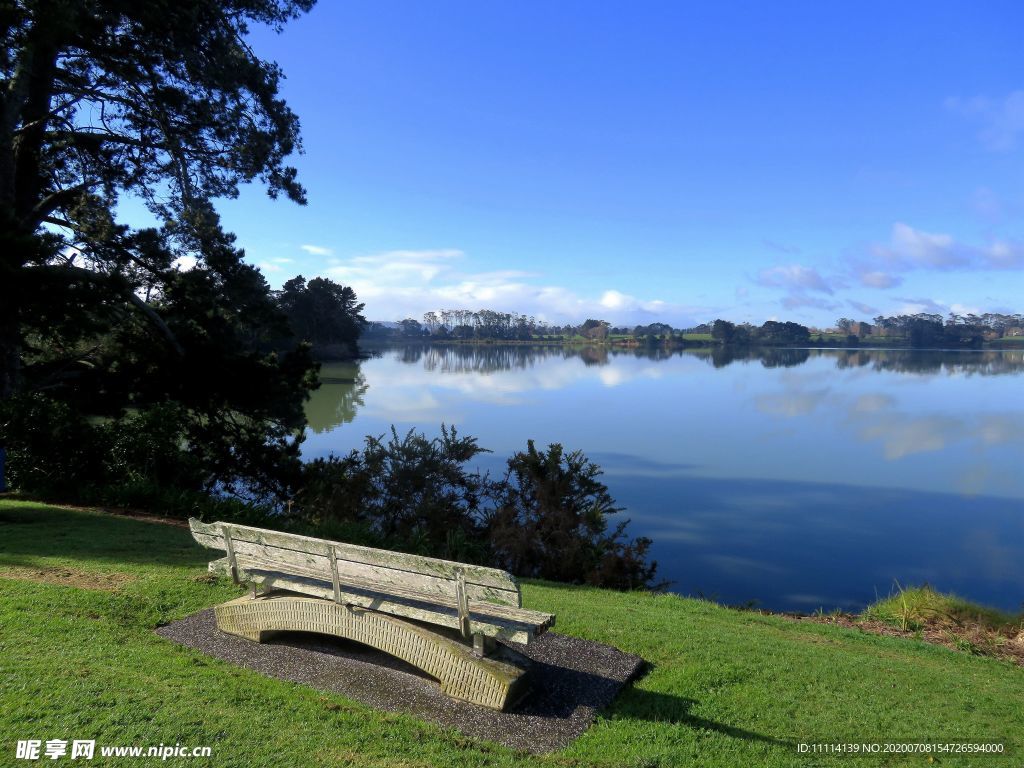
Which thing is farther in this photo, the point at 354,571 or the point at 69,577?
the point at 69,577

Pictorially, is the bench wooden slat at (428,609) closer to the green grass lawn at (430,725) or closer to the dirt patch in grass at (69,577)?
the green grass lawn at (430,725)

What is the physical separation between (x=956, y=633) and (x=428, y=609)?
6272 mm

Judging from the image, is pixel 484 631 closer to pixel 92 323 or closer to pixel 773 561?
pixel 773 561

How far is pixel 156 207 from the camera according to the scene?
43.8ft

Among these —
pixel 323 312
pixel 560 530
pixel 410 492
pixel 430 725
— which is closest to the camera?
pixel 430 725

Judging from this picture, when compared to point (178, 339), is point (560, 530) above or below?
below

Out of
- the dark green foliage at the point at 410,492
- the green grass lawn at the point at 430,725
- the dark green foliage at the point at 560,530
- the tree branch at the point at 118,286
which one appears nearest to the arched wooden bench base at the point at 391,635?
the green grass lawn at the point at 430,725

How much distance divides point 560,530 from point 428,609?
607cm

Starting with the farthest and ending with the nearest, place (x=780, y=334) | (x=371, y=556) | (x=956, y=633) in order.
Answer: (x=780, y=334)
(x=956, y=633)
(x=371, y=556)

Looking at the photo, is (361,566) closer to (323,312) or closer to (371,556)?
(371,556)

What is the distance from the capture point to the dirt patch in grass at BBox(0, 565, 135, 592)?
561cm

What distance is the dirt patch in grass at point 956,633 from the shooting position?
664cm

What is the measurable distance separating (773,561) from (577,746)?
28.2 feet

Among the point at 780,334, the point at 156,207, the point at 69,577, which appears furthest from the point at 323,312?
the point at 780,334
